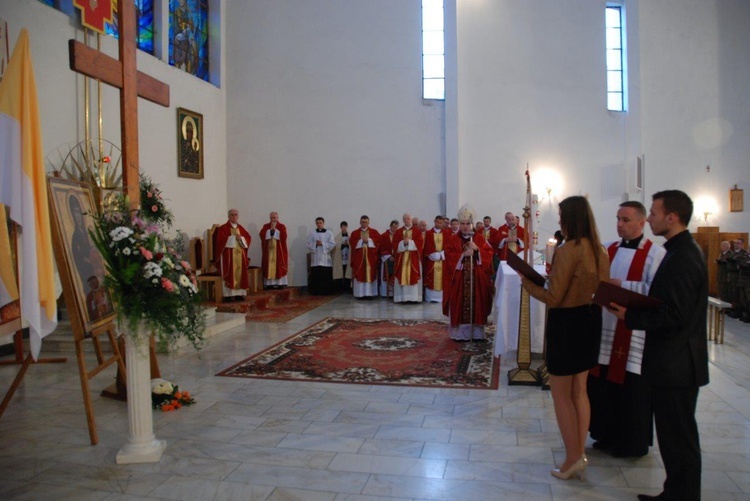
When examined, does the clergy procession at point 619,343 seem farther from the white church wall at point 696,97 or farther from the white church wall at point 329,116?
the white church wall at point 696,97

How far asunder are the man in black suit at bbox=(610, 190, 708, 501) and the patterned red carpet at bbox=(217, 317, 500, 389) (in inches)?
107

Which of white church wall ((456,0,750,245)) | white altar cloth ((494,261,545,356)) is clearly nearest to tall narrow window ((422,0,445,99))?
white church wall ((456,0,750,245))

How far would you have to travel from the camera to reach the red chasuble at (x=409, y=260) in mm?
12148

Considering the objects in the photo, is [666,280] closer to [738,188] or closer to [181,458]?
[181,458]

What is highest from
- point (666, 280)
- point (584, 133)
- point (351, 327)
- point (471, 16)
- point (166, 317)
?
point (471, 16)

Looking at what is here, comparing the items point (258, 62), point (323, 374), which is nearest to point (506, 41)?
point (258, 62)

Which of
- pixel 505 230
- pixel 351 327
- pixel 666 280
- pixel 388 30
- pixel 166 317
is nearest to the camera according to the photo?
pixel 666 280

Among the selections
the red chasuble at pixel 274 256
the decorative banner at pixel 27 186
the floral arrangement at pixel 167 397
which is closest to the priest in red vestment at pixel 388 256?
the red chasuble at pixel 274 256

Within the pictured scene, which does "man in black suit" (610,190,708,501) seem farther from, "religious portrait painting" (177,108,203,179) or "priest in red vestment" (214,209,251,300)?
"religious portrait painting" (177,108,203,179)

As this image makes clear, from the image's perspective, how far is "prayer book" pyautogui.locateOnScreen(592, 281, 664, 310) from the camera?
284 cm

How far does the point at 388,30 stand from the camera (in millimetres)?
13773

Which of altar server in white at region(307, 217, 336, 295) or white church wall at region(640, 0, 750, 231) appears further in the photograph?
white church wall at region(640, 0, 750, 231)

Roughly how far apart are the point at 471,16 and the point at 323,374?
10721 mm

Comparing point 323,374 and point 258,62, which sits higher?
point 258,62
